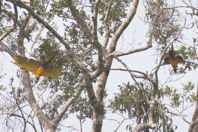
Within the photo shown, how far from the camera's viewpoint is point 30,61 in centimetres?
671

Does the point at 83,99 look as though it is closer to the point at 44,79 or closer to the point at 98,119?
the point at 44,79

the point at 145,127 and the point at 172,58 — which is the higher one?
the point at 172,58

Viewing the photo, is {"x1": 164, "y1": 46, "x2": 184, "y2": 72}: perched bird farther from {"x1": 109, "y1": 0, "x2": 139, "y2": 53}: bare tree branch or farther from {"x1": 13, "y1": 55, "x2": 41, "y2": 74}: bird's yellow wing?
{"x1": 13, "y1": 55, "x2": 41, "y2": 74}: bird's yellow wing

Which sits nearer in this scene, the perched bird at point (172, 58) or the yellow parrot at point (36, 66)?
the yellow parrot at point (36, 66)

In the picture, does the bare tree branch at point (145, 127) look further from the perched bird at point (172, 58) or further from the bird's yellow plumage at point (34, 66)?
the bird's yellow plumage at point (34, 66)

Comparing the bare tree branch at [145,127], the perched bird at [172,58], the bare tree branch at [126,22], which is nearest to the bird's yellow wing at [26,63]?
the bare tree branch at [126,22]

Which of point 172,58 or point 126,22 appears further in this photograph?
point 172,58

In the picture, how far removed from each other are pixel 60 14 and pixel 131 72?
252 cm

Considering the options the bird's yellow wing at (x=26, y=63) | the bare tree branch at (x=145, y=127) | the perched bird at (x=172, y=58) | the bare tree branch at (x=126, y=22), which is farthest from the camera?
the perched bird at (x=172, y=58)

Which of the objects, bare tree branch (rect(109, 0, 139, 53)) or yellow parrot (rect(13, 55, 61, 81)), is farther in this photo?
bare tree branch (rect(109, 0, 139, 53))

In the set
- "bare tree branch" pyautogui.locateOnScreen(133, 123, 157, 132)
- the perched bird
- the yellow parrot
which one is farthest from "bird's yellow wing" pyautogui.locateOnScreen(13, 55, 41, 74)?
the perched bird

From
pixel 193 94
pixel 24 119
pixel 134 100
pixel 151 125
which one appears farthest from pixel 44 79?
pixel 151 125

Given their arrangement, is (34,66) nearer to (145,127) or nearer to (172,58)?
(145,127)

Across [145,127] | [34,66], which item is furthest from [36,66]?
[145,127]
